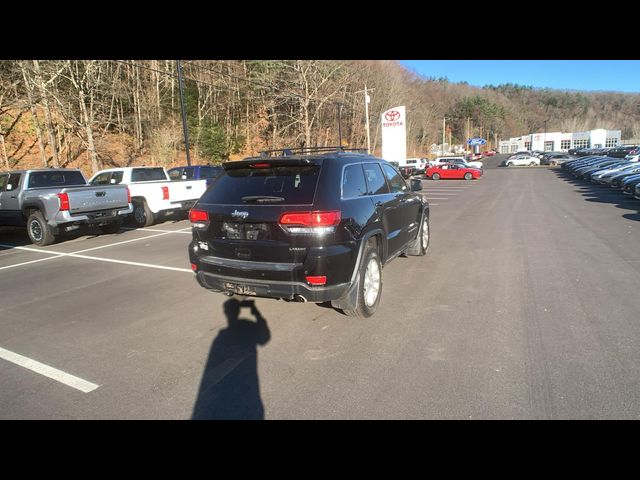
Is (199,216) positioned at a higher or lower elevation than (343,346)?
higher

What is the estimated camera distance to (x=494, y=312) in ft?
15.1

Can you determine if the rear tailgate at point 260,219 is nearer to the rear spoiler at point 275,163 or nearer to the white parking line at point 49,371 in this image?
the rear spoiler at point 275,163

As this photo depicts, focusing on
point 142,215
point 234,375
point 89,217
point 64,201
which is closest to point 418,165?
point 142,215

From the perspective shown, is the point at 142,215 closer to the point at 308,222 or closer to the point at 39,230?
the point at 39,230

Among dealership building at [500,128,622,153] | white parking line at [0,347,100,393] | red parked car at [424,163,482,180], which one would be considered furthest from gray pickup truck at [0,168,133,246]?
dealership building at [500,128,622,153]

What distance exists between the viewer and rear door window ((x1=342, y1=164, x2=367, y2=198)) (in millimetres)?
4328

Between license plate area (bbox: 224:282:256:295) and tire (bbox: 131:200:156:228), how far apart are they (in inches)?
358

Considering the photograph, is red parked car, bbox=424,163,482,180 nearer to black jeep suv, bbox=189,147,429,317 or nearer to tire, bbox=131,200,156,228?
tire, bbox=131,200,156,228

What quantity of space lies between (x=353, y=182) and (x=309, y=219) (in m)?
1.05

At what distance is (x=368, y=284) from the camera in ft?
14.9

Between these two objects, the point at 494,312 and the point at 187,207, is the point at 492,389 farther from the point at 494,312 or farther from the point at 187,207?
the point at 187,207

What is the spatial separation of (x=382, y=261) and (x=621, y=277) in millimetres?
3611
